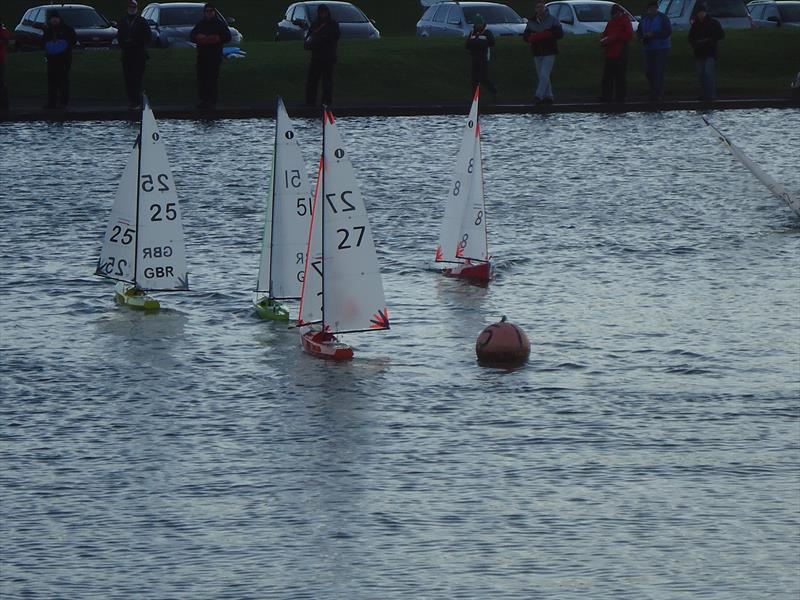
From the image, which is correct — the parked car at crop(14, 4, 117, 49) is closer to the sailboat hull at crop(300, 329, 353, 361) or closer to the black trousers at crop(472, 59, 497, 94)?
the black trousers at crop(472, 59, 497, 94)

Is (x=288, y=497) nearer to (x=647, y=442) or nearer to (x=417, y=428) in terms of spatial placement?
(x=417, y=428)

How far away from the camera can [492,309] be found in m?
20.6

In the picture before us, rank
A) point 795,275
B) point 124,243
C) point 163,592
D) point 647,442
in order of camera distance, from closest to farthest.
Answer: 1. point 163,592
2. point 647,442
3. point 124,243
4. point 795,275

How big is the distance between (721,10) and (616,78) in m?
15.6

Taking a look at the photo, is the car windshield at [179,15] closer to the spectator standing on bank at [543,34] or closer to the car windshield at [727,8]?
the spectator standing on bank at [543,34]

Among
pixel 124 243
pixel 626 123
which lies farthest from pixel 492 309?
pixel 626 123

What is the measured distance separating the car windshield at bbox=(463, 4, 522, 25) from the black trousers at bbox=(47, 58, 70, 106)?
15963 millimetres

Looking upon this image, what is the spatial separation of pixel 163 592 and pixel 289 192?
337 inches

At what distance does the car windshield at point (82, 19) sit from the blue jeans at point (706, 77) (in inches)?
717

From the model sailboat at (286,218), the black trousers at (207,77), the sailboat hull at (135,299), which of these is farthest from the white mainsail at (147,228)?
the black trousers at (207,77)

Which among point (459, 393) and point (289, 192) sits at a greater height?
point (289, 192)

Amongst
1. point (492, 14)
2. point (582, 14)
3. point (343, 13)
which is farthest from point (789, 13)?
point (343, 13)

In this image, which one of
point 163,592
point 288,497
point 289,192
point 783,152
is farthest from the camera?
point 783,152

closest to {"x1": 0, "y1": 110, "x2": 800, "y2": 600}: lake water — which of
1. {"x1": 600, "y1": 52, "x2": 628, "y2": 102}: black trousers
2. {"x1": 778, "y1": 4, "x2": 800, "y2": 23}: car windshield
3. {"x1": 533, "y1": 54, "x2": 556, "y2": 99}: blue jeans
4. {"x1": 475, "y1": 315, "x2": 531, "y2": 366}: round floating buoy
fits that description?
{"x1": 475, "y1": 315, "x2": 531, "y2": 366}: round floating buoy
